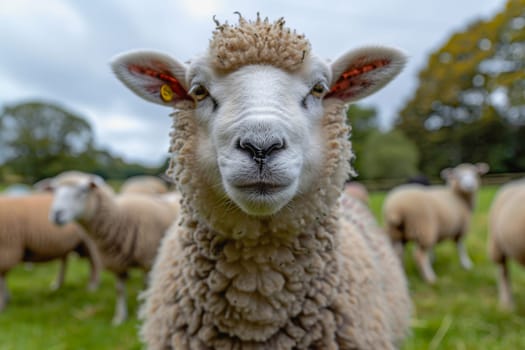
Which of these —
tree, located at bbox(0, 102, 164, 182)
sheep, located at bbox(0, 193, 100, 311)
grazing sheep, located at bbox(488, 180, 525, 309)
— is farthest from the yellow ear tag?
tree, located at bbox(0, 102, 164, 182)

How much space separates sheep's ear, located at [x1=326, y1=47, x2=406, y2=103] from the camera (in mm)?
1600

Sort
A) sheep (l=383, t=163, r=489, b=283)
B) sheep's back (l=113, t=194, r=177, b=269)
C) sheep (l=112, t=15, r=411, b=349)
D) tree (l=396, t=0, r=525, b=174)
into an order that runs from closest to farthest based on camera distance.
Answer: sheep (l=112, t=15, r=411, b=349)
sheep's back (l=113, t=194, r=177, b=269)
sheep (l=383, t=163, r=489, b=283)
tree (l=396, t=0, r=525, b=174)

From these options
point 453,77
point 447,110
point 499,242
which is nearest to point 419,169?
point 447,110

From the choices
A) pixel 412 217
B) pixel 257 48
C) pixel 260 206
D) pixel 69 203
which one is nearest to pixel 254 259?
pixel 260 206

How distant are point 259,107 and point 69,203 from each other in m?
3.63

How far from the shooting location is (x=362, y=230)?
7.41 ft

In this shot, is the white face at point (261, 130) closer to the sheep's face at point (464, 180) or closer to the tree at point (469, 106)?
the sheep's face at point (464, 180)

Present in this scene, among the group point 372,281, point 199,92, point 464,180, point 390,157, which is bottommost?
point 372,281

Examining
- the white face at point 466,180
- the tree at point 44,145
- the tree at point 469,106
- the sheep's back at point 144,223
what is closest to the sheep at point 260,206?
the sheep's back at point 144,223

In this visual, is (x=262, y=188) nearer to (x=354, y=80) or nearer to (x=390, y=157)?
(x=354, y=80)

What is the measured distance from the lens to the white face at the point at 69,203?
404 cm

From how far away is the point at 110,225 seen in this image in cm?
429

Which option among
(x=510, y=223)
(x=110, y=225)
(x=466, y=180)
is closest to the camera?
(x=510, y=223)

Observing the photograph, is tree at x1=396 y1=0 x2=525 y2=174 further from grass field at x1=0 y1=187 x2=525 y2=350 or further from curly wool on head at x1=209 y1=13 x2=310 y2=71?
curly wool on head at x1=209 y1=13 x2=310 y2=71
